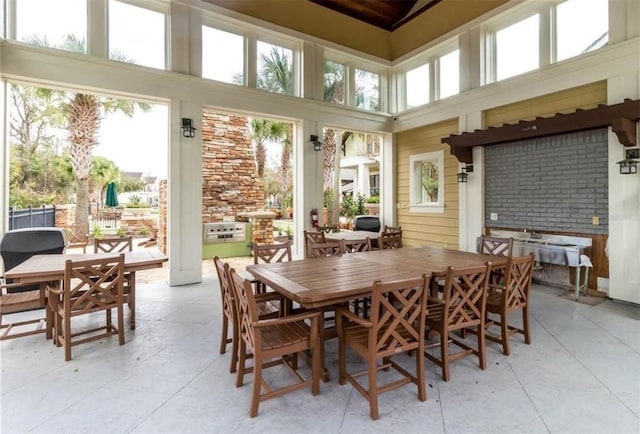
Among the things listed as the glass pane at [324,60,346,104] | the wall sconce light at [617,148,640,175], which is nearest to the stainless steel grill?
the glass pane at [324,60,346,104]

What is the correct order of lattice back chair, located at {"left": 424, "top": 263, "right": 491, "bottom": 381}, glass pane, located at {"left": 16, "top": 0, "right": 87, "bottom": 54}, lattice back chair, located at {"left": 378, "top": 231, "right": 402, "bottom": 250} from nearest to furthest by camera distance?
lattice back chair, located at {"left": 424, "top": 263, "right": 491, "bottom": 381} → glass pane, located at {"left": 16, "top": 0, "right": 87, "bottom": 54} → lattice back chair, located at {"left": 378, "top": 231, "right": 402, "bottom": 250}

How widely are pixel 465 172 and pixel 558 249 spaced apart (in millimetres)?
2286

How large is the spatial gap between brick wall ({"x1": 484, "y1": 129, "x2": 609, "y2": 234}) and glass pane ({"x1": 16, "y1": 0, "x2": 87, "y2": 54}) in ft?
23.8

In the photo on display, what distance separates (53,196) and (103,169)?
11.9 ft

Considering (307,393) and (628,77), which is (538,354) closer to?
(307,393)

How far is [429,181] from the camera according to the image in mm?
7660

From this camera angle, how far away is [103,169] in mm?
15344

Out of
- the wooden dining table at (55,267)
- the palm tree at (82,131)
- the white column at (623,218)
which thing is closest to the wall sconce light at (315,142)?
the wooden dining table at (55,267)

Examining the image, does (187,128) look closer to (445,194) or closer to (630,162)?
(445,194)

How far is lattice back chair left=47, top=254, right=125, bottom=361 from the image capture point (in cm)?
294

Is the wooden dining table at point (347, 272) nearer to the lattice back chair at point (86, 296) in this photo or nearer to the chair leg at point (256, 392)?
the chair leg at point (256, 392)

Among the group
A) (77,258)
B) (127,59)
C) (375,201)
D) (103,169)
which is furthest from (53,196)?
(375,201)

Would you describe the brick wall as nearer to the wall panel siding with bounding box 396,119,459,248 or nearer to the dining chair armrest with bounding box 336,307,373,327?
the wall panel siding with bounding box 396,119,459,248

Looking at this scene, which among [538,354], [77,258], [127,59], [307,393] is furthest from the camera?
[127,59]
